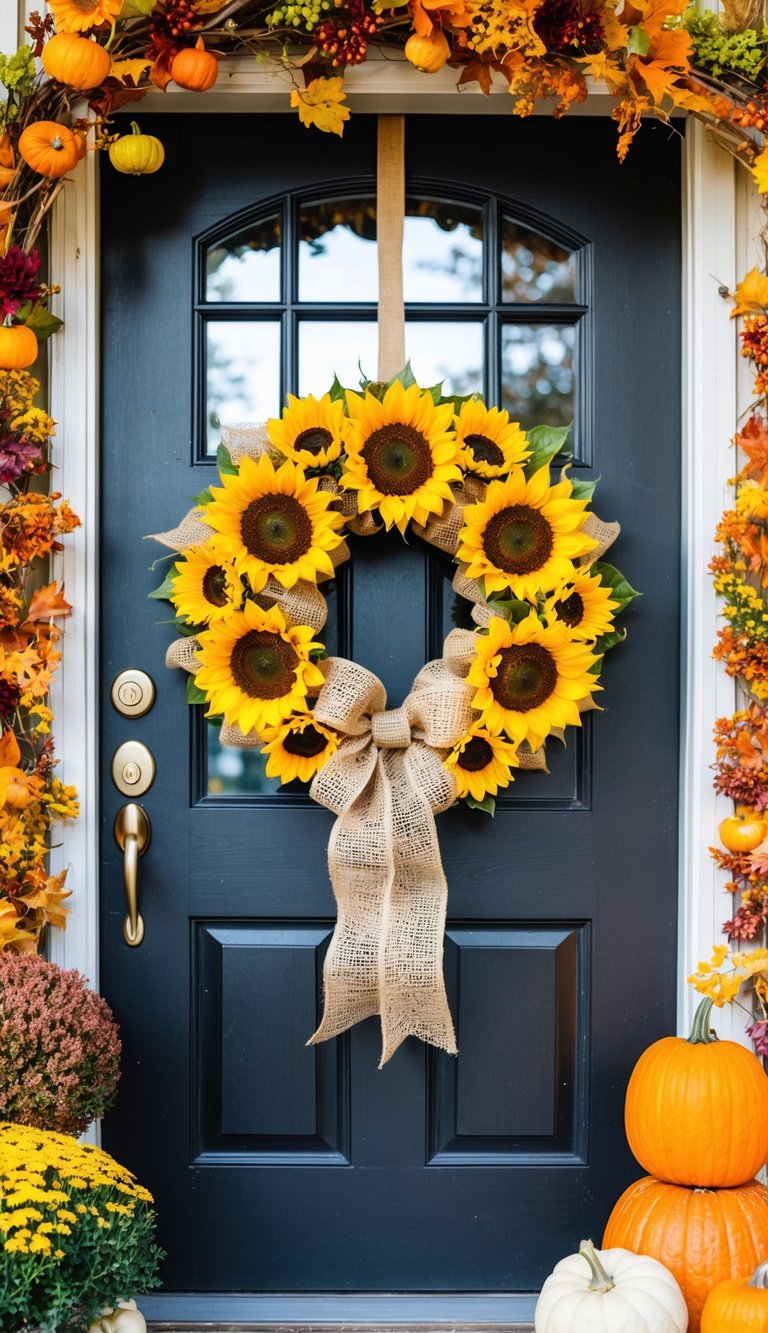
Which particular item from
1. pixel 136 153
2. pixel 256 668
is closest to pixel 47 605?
pixel 256 668

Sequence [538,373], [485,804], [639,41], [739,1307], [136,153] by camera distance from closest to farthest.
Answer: [739,1307]
[639,41]
[136,153]
[485,804]
[538,373]

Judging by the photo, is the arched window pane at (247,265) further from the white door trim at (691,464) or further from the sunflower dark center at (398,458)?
the sunflower dark center at (398,458)

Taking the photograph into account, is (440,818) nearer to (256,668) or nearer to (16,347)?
(256,668)

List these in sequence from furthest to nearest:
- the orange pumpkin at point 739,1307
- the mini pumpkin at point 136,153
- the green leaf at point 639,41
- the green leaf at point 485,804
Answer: the green leaf at point 485,804
the mini pumpkin at point 136,153
the green leaf at point 639,41
the orange pumpkin at point 739,1307

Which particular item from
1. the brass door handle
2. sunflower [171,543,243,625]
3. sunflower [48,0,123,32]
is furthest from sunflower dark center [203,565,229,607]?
sunflower [48,0,123,32]

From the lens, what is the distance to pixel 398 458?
1877mm

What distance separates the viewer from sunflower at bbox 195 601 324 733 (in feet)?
6.01

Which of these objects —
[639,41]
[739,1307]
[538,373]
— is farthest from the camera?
[538,373]

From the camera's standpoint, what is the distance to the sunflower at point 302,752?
1.87m

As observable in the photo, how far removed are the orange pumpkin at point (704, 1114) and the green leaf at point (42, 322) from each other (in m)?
1.59

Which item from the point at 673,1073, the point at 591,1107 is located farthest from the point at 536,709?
the point at 591,1107

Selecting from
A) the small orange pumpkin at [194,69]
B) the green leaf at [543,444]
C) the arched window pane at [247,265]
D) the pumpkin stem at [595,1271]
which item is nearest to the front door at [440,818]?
the arched window pane at [247,265]

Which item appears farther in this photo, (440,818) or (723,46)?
(440,818)

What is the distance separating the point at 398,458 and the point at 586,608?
402mm
